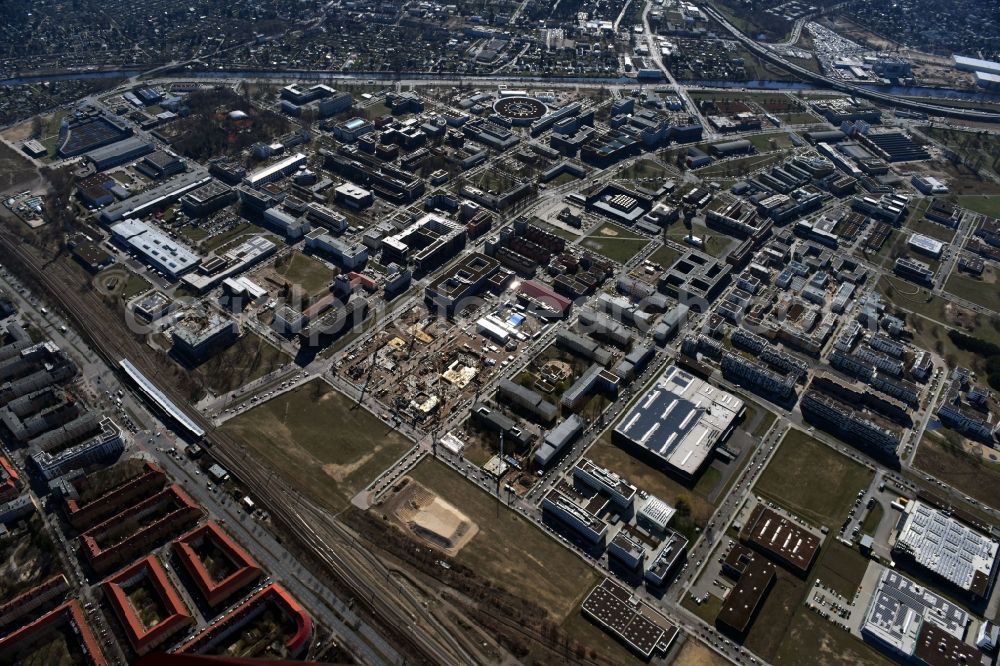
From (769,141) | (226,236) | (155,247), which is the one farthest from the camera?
(769,141)

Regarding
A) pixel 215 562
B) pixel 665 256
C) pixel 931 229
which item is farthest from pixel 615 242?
pixel 215 562

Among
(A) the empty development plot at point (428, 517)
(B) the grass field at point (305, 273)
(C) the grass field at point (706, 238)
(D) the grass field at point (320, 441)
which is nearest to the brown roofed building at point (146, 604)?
(D) the grass field at point (320, 441)

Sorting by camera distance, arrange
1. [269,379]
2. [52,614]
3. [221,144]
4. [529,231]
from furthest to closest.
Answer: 1. [221,144]
2. [529,231]
3. [269,379]
4. [52,614]

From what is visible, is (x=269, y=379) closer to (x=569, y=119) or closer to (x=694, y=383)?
(x=694, y=383)

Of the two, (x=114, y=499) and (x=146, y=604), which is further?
(x=114, y=499)

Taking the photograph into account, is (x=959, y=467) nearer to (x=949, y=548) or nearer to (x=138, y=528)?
(x=949, y=548)

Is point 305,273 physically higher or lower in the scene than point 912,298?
lower

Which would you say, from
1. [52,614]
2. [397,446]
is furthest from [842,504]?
[52,614]

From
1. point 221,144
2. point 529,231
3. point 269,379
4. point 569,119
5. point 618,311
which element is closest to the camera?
point 269,379

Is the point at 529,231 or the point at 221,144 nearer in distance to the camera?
the point at 529,231
